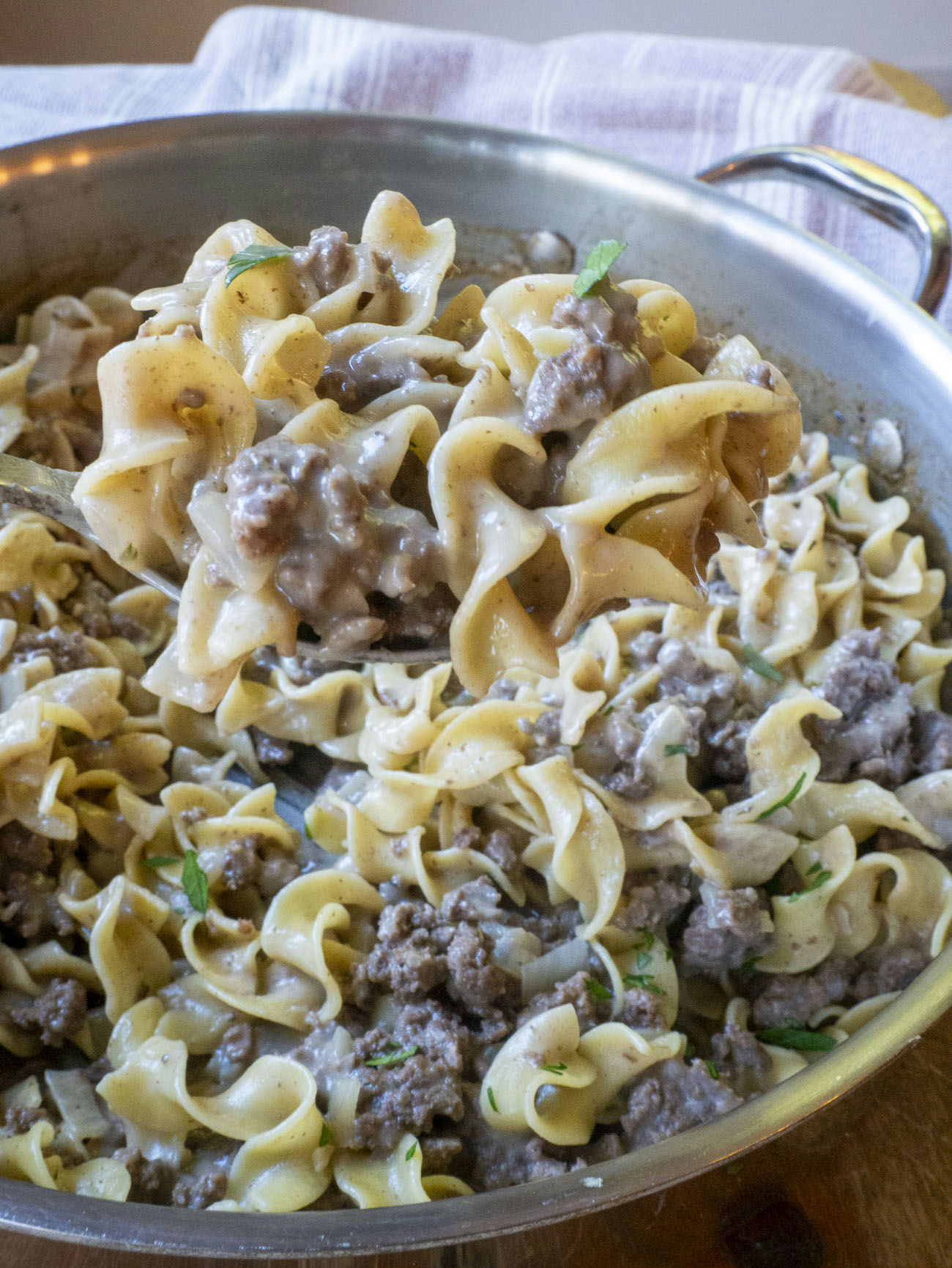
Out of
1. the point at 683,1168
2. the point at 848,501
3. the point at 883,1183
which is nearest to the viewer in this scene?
the point at 683,1168

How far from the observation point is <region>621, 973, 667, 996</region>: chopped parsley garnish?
2.75 meters

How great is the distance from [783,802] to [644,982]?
25.5 inches

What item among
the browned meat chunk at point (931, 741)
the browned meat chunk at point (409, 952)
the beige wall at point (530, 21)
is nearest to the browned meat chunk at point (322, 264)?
the browned meat chunk at point (409, 952)

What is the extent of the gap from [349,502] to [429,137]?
261cm

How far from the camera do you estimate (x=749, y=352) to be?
242 cm

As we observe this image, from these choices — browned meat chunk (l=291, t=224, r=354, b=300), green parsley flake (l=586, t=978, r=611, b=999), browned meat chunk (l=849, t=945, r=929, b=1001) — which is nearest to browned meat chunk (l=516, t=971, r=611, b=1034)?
green parsley flake (l=586, t=978, r=611, b=999)

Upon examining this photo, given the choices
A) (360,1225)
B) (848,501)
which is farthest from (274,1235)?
(848,501)

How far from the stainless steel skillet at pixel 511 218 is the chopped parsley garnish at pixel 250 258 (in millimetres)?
1684

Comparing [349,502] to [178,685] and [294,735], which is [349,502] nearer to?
[178,685]

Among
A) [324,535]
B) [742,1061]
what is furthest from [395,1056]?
[324,535]

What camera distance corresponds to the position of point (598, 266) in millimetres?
2236

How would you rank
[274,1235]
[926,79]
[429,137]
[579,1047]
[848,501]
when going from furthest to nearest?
[926,79]
[429,137]
[848,501]
[579,1047]
[274,1235]

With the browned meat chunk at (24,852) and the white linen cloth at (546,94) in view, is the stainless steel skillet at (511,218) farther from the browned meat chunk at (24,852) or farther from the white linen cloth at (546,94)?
the browned meat chunk at (24,852)

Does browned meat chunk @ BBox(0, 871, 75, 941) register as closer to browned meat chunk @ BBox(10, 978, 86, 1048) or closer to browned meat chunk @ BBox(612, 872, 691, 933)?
browned meat chunk @ BBox(10, 978, 86, 1048)
